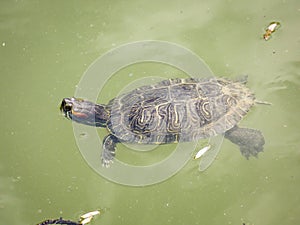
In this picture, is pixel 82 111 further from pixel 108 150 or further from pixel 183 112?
pixel 183 112

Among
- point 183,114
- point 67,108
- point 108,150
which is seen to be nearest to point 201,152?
point 183,114

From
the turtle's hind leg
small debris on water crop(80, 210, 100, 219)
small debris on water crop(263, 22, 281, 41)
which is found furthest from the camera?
small debris on water crop(263, 22, 281, 41)

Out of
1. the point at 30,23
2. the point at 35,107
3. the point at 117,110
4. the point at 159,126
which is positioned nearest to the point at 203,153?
the point at 159,126

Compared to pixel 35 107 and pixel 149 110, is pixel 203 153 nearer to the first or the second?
pixel 149 110

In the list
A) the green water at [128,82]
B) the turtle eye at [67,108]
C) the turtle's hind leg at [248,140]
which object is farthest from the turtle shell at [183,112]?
the turtle eye at [67,108]

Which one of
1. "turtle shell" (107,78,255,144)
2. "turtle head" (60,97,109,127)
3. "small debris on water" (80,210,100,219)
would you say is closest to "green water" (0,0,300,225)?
"small debris on water" (80,210,100,219)

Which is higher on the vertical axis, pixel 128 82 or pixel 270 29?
pixel 128 82

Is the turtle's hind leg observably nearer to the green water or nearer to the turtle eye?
the green water
